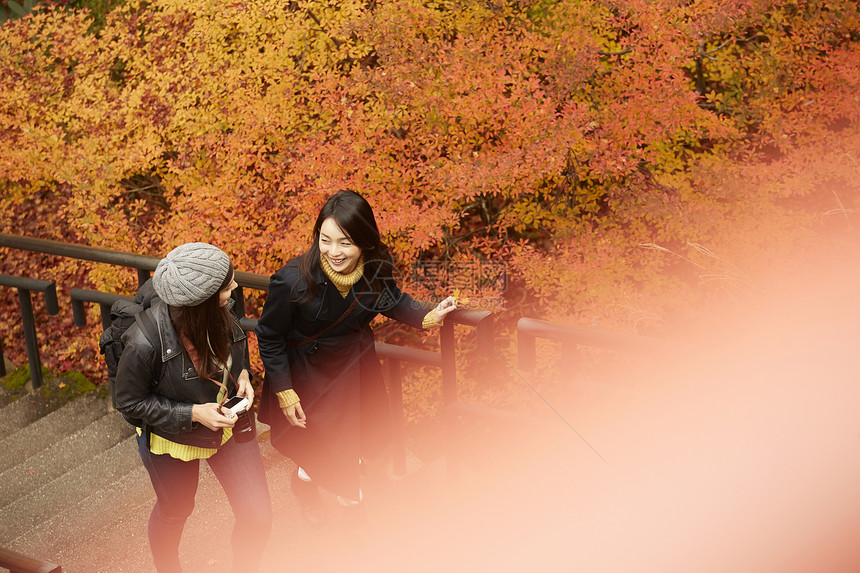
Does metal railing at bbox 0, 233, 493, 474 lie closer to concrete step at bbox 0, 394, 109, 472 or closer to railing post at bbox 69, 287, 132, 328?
railing post at bbox 69, 287, 132, 328

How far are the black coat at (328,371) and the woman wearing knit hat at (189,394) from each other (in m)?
0.25

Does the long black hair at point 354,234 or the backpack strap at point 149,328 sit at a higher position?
the long black hair at point 354,234

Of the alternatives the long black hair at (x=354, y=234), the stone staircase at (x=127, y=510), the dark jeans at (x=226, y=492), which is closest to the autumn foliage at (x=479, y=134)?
the stone staircase at (x=127, y=510)

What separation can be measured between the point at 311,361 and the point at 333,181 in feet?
14.1

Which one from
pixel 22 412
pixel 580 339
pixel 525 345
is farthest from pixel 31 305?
pixel 580 339

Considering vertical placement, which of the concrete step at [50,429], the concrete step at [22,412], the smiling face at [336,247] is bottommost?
the concrete step at [22,412]

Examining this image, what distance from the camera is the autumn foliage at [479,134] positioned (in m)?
7.50

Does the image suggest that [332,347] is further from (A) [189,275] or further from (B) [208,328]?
(A) [189,275]

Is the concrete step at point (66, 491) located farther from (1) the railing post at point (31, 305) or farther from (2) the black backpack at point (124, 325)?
(2) the black backpack at point (124, 325)

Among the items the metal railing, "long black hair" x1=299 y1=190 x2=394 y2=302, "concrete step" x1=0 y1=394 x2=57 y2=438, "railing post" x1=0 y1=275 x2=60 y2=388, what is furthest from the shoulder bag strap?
"concrete step" x1=0 y1=394 x2=57 y2=438

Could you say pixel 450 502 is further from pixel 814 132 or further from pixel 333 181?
pixel 814 132

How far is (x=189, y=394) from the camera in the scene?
292 cm

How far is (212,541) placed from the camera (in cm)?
365

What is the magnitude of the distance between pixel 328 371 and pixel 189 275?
0.96 meters
